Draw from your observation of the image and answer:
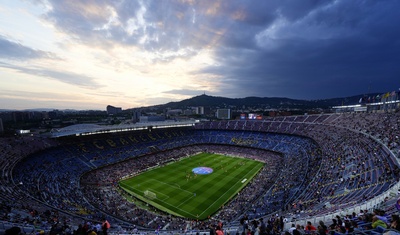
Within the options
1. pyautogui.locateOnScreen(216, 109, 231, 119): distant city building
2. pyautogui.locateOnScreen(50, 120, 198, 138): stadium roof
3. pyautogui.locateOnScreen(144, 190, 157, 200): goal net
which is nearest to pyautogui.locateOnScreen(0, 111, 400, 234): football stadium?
pyautogui.locateOnScreen(144, 190, 157, 200): goal net

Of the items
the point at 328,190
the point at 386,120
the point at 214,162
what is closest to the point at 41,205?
the point at 328,190

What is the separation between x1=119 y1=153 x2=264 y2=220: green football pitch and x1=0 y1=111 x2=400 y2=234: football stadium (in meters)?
0.21

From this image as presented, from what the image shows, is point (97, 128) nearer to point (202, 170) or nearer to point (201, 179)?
point (202, 170)

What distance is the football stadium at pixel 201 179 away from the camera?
1877 cm

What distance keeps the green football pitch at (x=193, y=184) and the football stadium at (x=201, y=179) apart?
0.69 ft

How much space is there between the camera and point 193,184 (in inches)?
1641

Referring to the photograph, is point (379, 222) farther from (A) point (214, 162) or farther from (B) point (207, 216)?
(A) point (214, 162)

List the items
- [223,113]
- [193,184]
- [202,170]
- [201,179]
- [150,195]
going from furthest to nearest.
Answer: [223,113] → [202,170] → [201,179] → [193,184] → [150,195]

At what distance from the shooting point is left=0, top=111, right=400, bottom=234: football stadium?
1877 cm

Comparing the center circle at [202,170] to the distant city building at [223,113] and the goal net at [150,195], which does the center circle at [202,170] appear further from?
the distant city building at [223,113]

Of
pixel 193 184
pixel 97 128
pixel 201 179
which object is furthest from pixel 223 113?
pixel 193 184

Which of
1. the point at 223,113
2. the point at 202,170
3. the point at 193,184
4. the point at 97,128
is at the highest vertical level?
the point at 223,113

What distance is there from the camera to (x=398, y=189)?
1620 centimetres

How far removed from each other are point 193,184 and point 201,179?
3117 millimetres
